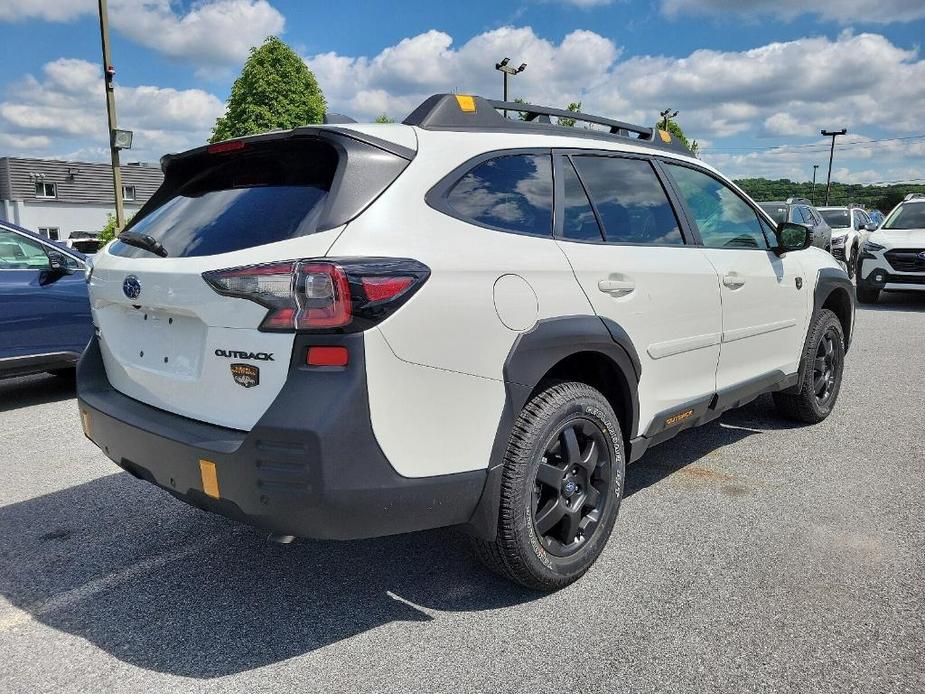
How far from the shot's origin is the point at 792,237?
4.23 meters

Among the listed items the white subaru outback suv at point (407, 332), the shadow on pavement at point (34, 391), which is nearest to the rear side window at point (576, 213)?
the white subaru outback suv at point (407, 332)

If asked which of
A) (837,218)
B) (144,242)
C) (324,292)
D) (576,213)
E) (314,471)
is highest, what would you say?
(837,218)

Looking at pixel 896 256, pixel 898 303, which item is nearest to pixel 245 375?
pixel 896 256

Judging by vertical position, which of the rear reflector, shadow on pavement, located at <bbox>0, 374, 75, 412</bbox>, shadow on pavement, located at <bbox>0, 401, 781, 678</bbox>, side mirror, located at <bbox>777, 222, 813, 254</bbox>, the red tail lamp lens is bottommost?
shadow on pavement, located at <bbox>0, 374, 75, 412</bbox>

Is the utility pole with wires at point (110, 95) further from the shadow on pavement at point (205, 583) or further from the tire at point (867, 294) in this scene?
the tire at point (867, 294)

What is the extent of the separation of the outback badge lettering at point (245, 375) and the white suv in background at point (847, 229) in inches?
698

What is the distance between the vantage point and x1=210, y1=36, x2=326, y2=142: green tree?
26.9 meters

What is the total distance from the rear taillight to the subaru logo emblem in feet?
2.03

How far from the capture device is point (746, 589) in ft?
9.18

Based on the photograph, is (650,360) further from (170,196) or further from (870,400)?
(870,400)

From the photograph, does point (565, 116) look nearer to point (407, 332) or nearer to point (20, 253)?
point (407, 332)

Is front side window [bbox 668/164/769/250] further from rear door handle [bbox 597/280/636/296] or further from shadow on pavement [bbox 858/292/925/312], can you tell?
shadow on pavement [bbox 858/292/925/312]

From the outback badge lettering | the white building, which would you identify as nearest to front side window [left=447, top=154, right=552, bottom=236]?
the outback badge lettering

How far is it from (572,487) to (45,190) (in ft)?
209
